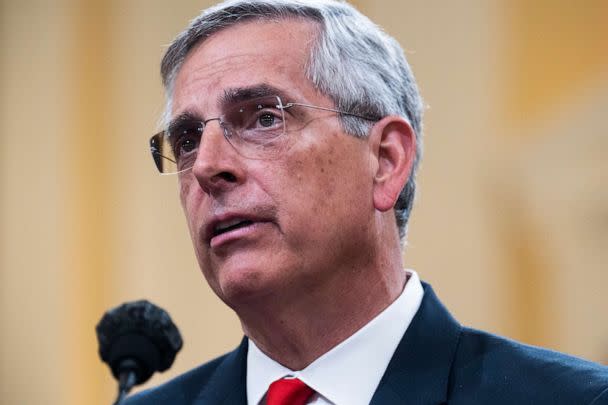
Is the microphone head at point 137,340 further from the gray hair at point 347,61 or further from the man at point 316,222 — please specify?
the gray hair at point 347,61

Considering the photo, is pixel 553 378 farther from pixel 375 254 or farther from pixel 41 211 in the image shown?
pixel 41 211

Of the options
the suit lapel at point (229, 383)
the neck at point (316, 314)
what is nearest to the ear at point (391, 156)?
the neck at point (316, 314)

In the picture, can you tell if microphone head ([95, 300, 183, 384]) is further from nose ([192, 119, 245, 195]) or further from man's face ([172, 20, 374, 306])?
nose ([192, 119, 245, 195])

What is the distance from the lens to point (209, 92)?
2.23 m

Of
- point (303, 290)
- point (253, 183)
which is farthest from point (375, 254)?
point (253, 183)

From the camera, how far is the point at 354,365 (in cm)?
215

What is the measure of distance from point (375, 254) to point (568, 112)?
2.72 metres

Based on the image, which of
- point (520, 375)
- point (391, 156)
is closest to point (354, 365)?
point (520, 375)

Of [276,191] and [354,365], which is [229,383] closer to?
[354,365]

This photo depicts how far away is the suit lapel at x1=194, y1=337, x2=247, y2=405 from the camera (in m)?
2.31

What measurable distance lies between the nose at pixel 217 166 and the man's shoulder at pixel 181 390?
0.60m

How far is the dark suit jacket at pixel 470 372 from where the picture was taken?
1.98 metres

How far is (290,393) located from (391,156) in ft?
1.91

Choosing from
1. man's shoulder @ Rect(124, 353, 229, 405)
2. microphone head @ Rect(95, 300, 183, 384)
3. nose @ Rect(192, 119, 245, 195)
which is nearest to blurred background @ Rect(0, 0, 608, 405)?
man's shoulder @ Rect(124, 353, 229, 405)
